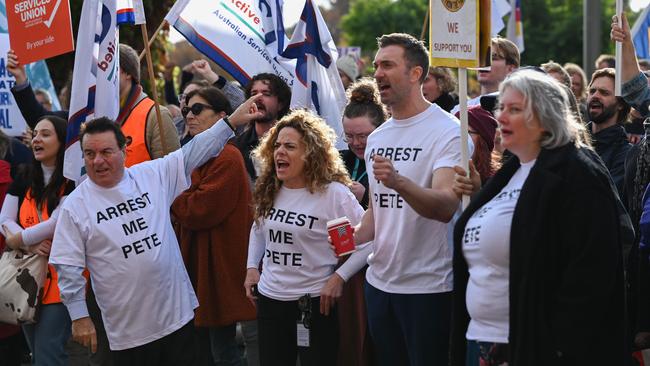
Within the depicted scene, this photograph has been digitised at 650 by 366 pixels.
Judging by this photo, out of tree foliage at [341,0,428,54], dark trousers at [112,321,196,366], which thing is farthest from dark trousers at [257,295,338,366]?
tree foliage at [341,0,428,54]

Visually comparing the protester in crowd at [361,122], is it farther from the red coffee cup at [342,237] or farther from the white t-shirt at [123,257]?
the white t-shirt at [123,257]

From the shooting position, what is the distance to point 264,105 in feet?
24.2

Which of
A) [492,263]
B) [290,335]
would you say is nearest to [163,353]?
[290,335]

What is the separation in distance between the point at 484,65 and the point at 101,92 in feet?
9.09

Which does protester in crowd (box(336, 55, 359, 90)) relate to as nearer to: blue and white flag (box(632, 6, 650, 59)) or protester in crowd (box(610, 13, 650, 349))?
blue and white flag (box(632, 6, 650, 59))

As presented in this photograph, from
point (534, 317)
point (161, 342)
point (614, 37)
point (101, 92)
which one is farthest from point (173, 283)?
point (614, 37)

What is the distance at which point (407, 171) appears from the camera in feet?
17.2

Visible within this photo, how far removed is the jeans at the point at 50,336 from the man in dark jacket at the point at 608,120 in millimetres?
3597

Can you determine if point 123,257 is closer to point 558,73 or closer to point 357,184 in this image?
point 357,184

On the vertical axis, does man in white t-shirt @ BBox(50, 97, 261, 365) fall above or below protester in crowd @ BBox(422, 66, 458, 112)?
below

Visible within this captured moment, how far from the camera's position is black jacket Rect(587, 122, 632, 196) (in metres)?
6.78

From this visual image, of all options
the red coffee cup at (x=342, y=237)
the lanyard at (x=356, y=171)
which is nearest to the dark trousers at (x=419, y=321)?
the red coffee cup at (x=342, y=237)

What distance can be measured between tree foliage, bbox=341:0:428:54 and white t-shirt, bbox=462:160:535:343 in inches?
1737

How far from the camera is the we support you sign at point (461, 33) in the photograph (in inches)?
203
